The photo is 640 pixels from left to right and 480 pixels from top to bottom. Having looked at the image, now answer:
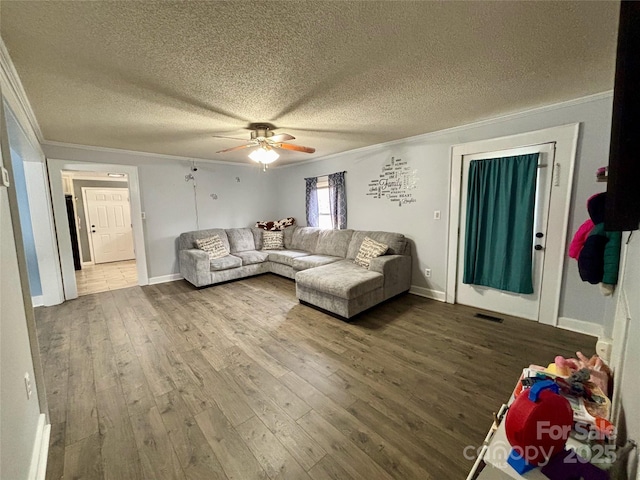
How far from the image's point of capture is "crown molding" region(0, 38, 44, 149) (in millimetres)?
1591

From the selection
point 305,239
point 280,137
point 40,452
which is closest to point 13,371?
point 40,452

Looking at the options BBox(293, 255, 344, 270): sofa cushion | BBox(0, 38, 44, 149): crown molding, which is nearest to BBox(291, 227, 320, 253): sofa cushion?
BBox(293, 255, 344, 270): sofa cushion

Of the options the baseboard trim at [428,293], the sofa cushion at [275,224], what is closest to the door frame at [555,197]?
the baseboard trim at [428,293]

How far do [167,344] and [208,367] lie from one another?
0.69 metres

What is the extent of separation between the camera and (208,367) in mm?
2250

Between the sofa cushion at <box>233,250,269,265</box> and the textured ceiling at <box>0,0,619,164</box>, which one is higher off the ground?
the textured ceiling at <box>0,0,619,164</box>

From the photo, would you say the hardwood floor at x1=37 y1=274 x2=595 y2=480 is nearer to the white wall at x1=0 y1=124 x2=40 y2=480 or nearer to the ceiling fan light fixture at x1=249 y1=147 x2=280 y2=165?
the white wall at x1=0 y1=124 x2=40 y2=480

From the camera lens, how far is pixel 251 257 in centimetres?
490

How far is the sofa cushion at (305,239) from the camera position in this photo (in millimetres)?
5084

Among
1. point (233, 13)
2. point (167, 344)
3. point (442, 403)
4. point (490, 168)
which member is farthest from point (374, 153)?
point (167, 344)

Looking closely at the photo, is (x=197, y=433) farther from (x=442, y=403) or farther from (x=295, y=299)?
(x=295, y=299)

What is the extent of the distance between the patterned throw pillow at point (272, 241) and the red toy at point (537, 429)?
16.1ft

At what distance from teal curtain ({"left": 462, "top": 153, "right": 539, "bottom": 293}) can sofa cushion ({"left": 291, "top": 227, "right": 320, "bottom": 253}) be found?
266cm

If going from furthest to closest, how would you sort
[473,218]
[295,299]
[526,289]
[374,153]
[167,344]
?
1. [374,153]
2. [295,299]
3. [473,218]
4. [526,289]
5. [167,344]
